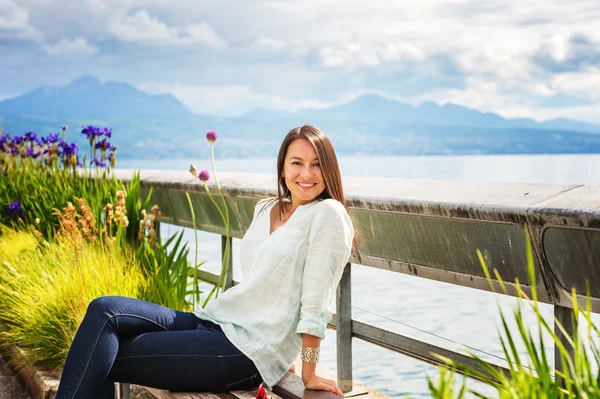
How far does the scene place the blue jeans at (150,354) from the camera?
2.47 metres

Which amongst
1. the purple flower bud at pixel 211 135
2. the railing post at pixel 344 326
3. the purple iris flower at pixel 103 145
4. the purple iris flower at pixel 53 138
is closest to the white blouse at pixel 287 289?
the railing post at pixel 344 326

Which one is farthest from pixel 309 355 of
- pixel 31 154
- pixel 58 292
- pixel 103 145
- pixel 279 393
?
pixel 31 154

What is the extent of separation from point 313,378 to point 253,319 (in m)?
0.35

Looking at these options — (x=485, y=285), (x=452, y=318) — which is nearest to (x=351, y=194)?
(x=485, y=285)

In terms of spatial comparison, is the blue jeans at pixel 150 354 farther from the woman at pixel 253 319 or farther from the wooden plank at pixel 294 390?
the wooden plank at pixel 294 390

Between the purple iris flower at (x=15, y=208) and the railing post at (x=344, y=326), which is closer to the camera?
the railing post at (x=344, y=326)

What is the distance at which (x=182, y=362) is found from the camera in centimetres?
250

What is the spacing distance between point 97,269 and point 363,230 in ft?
5.12

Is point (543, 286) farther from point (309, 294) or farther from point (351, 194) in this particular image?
point (351, 194)

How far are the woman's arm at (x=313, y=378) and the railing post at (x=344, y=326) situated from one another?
37.5 inches

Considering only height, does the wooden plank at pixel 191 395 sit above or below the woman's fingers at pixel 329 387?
below

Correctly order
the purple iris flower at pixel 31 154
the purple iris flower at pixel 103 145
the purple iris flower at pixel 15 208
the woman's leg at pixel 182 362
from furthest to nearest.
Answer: the purple iris flower at pixel 31 154 < the purple iris flower at pixel 15 208 < the purple iris flower at pixel 103 145 < the woman's leg at pixel 182 362

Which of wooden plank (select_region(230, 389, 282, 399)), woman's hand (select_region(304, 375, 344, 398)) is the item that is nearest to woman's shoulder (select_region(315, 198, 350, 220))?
woman's hand (select_region(304, 375, 344, 398))

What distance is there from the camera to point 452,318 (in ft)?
22.2
